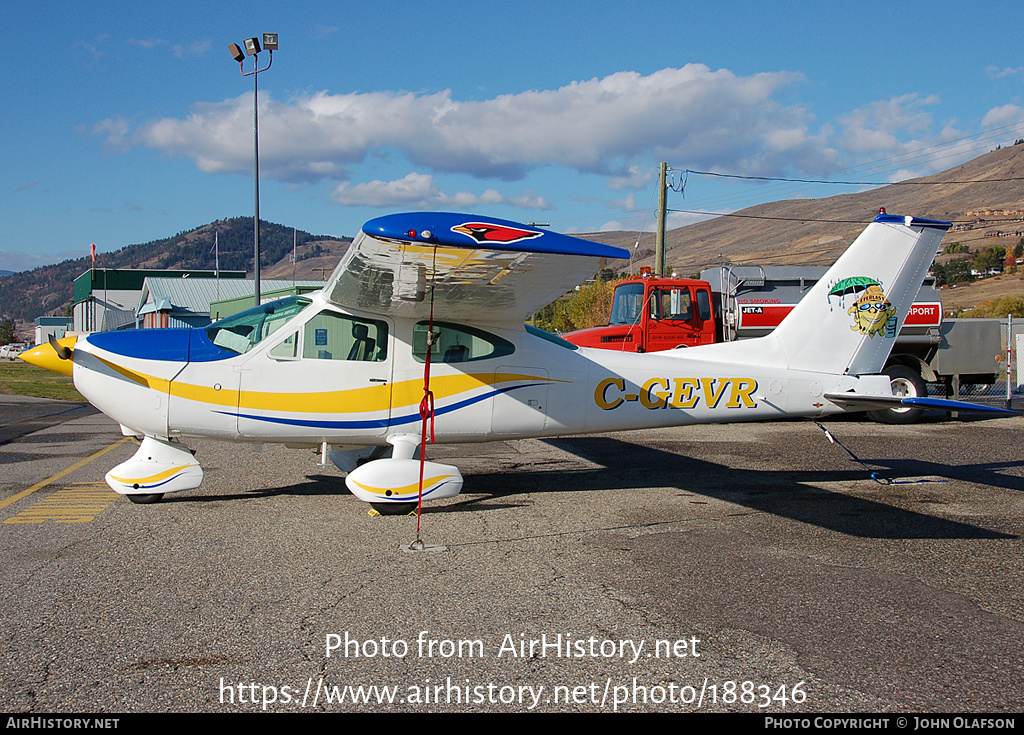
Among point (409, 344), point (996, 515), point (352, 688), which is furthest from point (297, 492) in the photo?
point (996, 515)

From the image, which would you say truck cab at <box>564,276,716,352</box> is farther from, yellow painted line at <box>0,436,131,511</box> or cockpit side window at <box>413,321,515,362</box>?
yellow painted line at <box>0,436,131,511</box>

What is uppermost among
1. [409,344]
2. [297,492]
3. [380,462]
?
[409,344]

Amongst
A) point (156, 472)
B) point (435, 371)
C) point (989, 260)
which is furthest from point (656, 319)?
point (989, 260)

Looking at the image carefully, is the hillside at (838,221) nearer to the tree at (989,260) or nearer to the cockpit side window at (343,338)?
the tree at (989,260)

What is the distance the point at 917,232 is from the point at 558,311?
37423 mm

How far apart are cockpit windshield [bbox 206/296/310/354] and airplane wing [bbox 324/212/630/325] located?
0.60 m

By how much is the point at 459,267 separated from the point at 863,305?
4.86m

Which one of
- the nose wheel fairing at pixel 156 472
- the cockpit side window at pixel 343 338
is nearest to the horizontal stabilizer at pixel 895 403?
the cockpit side window at pixel 343 338

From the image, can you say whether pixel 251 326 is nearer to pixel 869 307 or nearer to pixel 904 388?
pixel 869 307

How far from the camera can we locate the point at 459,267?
5.49 m

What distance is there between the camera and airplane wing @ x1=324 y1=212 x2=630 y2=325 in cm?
470

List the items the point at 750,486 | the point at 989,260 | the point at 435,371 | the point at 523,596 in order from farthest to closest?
the point at 989,260 < the point at 750,486 < the point at 435,371 < the point at 523,596

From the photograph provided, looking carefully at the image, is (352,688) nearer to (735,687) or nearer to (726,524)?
(735,687)
